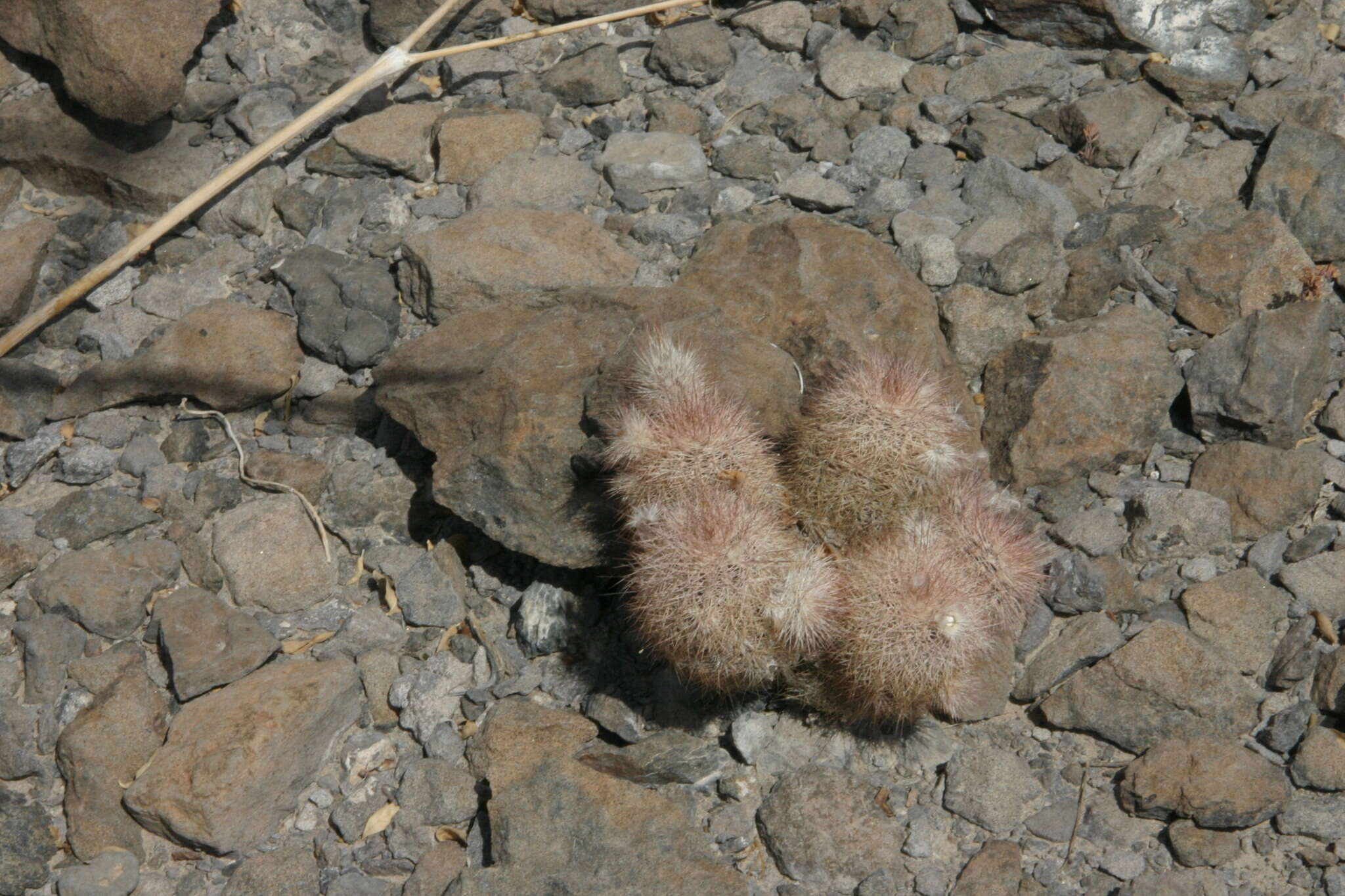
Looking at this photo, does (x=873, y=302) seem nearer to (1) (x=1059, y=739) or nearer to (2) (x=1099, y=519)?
(2) (x=1099, y=519)

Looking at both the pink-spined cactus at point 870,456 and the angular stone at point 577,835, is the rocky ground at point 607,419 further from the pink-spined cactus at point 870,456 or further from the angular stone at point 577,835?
the pink-spined cactus at point 870,456

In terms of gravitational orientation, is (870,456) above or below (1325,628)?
above

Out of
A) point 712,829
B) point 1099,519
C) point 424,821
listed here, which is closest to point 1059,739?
point 1099,519

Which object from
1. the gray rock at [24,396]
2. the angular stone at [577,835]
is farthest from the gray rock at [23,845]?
the gray rock at [24,396]

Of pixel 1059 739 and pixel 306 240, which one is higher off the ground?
pixel 306 240

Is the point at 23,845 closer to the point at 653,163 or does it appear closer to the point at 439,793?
the point at 439,793

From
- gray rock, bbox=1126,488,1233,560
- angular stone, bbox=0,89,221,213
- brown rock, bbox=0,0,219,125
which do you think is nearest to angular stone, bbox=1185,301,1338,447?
gray rock, bbox=1126,488,1233,560

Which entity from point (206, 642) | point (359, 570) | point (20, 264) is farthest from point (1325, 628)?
point (20, 264)
